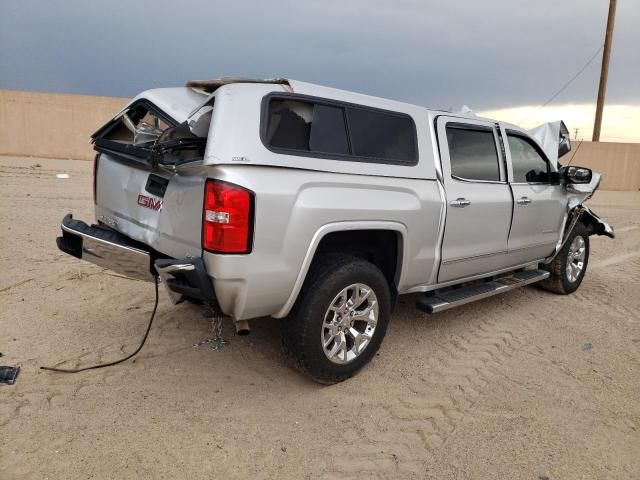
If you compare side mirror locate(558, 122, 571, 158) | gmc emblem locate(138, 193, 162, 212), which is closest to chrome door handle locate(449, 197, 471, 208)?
gmc emblem locate(138, 193, 162, 212)

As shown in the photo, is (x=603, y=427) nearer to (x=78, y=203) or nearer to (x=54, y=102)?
(x=78, y=203)

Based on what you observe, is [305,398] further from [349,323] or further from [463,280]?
[463,280]

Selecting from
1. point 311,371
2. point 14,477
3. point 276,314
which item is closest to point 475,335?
point 311,371

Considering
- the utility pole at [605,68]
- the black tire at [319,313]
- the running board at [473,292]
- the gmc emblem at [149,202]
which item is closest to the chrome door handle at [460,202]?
the running board at [473,292]

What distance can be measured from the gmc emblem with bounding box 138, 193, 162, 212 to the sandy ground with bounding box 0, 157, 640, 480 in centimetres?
117

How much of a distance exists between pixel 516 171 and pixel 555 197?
2.46ft

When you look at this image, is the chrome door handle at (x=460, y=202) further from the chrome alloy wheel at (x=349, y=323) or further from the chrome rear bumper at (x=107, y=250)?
the chrome rear bumper at (x=107, y=250)

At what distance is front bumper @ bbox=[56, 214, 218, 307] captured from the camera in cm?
271

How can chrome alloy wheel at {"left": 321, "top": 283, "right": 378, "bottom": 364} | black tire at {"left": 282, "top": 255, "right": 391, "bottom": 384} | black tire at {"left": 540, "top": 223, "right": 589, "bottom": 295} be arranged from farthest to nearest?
1. black tire at {"left": 540, "top": 223, "right": 589, "bottom": 295}
2. chrome alloy wheel at {"left": 321, "top": 283, "right": 378, "bottom": 364}
3. black tire at {"left": 282, "top": 255, "right": 391, "bottom": 384}

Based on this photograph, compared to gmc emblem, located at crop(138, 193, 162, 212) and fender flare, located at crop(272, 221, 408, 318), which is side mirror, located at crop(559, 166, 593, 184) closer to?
fender flare, located at crop(272, 221, 408, 318)

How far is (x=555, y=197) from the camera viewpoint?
16.7ft

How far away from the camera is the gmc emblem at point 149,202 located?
317 cm

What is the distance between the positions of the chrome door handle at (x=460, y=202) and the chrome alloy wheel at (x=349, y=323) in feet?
3.37

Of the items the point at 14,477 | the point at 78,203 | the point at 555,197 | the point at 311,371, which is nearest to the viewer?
the point at 14,477
